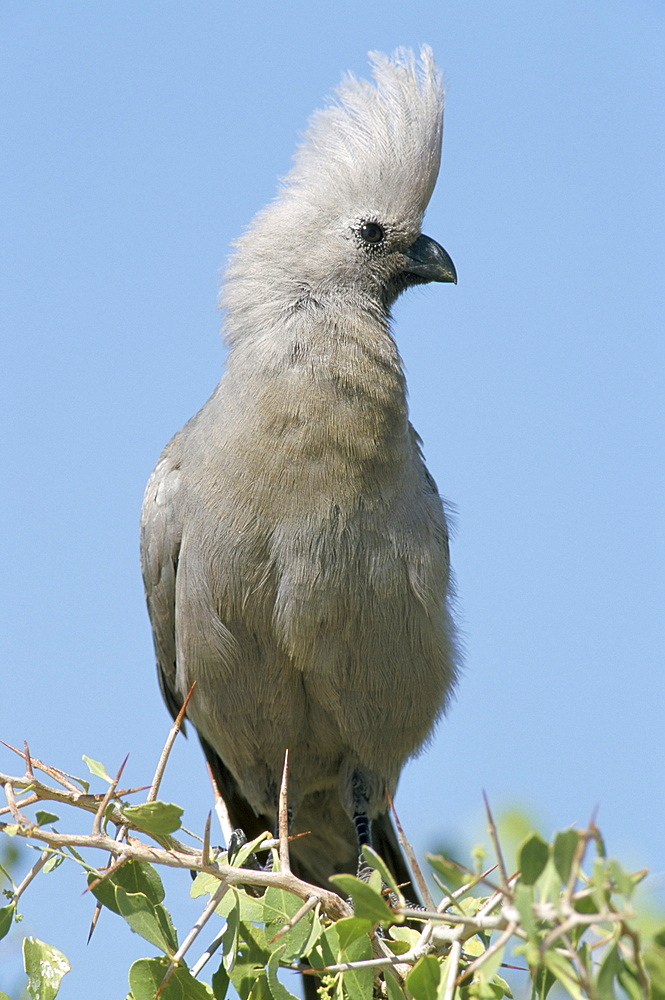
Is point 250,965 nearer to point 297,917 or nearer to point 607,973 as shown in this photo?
point 297,917

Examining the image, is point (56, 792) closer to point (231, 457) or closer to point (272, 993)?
point (272, 993)

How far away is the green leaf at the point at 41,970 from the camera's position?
274cm

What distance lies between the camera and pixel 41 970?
2752 millimetres

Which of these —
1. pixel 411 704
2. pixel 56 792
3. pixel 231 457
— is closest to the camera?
pixel 56 792

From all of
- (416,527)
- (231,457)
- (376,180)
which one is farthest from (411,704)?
(376,180)

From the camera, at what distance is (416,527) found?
510 cm

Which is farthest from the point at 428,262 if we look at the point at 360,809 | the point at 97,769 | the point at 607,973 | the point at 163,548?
the point at 607,973

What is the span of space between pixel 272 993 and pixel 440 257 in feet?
13.1

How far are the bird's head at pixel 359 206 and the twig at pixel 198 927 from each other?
3306 mm

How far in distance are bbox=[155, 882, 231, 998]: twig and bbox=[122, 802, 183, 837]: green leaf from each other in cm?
19

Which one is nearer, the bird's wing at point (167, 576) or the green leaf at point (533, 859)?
the green leaf at point (533, 859)

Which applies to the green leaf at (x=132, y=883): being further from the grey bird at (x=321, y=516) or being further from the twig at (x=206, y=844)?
the grey bird at (x=321, y=516)

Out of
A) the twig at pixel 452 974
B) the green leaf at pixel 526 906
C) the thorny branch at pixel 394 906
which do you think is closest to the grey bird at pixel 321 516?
the thorny branch at pixel 394 906

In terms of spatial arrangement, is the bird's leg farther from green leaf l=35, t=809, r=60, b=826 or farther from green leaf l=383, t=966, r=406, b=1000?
green leaf l=35, t=809, r=60, b=826
